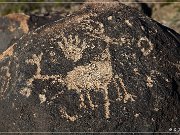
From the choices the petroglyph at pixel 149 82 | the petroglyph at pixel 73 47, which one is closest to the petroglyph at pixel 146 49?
the petroglyph at pixel 149 82

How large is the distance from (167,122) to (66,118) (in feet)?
1.57

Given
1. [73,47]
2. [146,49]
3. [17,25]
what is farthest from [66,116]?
[17,25]

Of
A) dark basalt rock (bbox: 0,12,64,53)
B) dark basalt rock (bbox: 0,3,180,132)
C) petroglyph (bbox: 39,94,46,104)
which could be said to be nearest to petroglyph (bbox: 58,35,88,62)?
dark basalt rock (bbox: 0,3,180,132)

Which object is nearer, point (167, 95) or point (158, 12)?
point (167, 95)

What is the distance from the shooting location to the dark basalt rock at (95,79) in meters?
2.80

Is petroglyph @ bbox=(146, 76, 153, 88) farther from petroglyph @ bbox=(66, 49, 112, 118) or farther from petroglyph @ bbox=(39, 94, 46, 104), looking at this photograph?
petroglyph @ bbox=(39, 94, 46, 104)

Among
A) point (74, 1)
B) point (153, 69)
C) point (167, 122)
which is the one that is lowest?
point (74, 1)

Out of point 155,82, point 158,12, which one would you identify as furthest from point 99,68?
point 158,12

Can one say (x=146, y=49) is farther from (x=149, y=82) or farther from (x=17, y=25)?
(x=17, y=25)

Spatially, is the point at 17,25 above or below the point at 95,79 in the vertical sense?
below

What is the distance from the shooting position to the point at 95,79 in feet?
9.43

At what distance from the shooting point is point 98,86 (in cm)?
286

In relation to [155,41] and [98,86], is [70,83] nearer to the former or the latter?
[98,86]

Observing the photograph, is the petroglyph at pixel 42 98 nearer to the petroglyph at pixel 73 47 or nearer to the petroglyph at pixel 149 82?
the petroglyph at pixel 73 47
